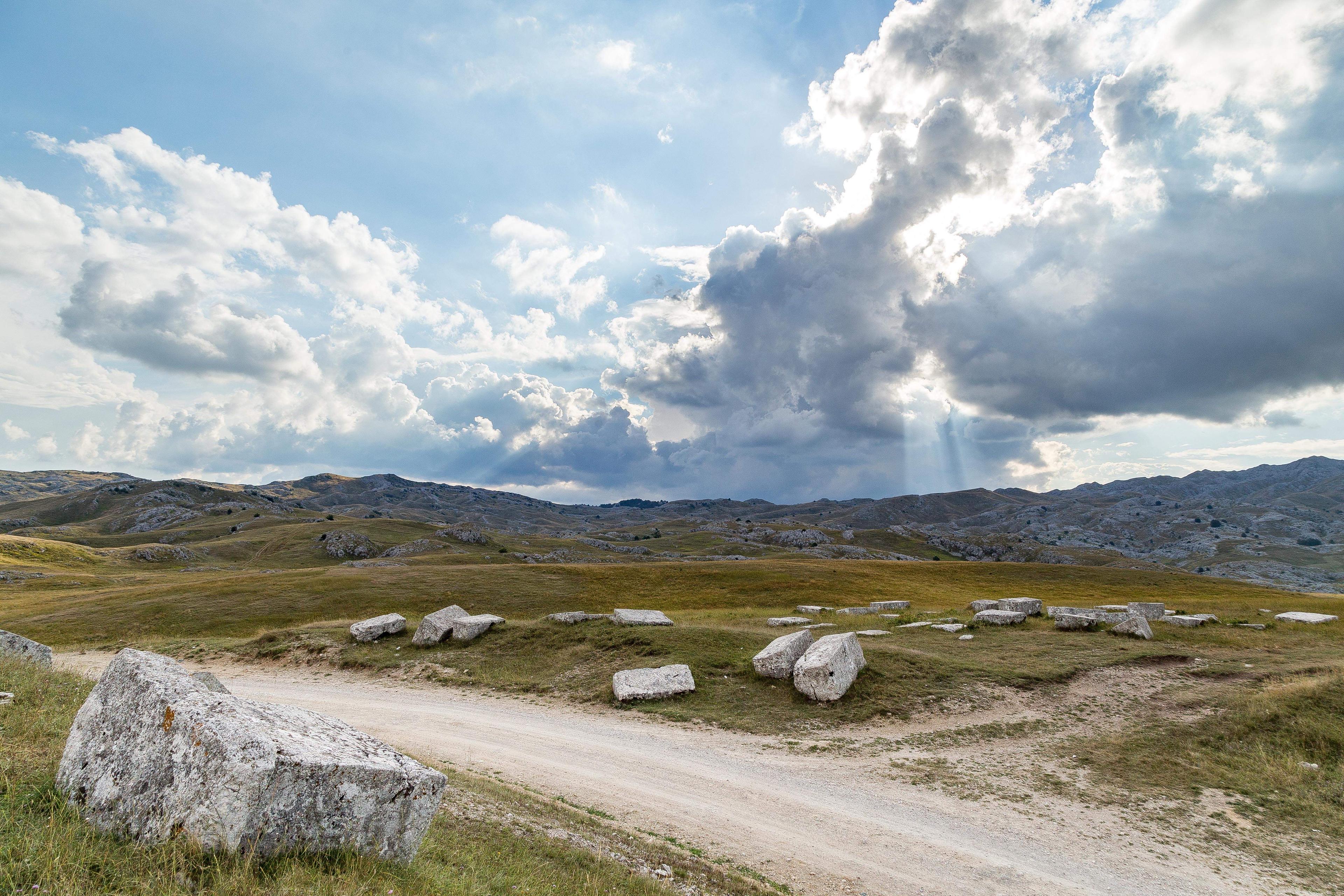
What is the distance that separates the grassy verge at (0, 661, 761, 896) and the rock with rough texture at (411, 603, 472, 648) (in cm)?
1955

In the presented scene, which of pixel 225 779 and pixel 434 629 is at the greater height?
pixel 225 779

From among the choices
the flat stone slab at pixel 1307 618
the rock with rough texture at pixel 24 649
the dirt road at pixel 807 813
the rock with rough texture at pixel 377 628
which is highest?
the rock with rough texture at pixel 24 649

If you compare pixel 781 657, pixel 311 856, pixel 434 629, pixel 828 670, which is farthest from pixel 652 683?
pixel 311 856

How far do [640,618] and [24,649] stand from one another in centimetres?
2719

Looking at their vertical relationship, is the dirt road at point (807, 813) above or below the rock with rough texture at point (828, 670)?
below

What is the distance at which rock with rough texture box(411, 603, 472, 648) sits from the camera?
35469 millimetres

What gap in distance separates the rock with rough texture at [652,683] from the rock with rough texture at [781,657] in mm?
3364

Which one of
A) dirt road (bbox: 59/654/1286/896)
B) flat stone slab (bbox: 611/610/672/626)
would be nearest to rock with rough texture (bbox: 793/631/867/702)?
dirt road (bbox: 59/654/1286/896)

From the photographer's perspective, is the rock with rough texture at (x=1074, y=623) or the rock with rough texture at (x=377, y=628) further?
the rock with rough texture at (x=377, y=628)

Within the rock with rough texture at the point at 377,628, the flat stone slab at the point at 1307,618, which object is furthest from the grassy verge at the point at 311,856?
the flat stone slab at the point at 1307,618

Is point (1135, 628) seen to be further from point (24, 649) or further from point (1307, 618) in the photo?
point (24, 649)

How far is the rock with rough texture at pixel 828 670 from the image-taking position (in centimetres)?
2464

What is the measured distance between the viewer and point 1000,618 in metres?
38.7

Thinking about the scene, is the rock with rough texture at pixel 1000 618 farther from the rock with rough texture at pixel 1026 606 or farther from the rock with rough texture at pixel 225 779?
the rock with rough texture at pixel 225 779
